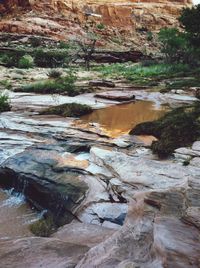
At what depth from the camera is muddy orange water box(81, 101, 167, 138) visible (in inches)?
429

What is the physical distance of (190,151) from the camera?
7.01 m

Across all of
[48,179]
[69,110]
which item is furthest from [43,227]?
[69,110]

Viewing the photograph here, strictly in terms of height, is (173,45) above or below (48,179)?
above

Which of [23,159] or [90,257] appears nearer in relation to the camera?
[90,257]

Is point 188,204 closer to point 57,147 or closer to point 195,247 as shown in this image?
point 195,247

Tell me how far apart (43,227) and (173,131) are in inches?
147

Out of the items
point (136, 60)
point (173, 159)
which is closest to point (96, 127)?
point (173, 159)

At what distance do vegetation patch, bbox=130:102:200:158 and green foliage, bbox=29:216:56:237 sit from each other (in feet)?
8.30

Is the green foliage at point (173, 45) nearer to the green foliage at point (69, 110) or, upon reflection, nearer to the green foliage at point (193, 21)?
the green foliage at point (193, 21)

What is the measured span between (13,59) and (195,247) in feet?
101

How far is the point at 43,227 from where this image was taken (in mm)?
5797

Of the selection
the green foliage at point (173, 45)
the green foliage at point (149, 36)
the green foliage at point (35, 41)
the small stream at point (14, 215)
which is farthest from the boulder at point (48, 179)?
the green foliage at point (149, 36)

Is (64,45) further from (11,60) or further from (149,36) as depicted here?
(149,36)

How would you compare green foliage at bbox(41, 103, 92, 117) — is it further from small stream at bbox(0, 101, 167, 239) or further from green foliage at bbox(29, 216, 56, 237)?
green foliage at bbox(29, 216, 56, 237)
